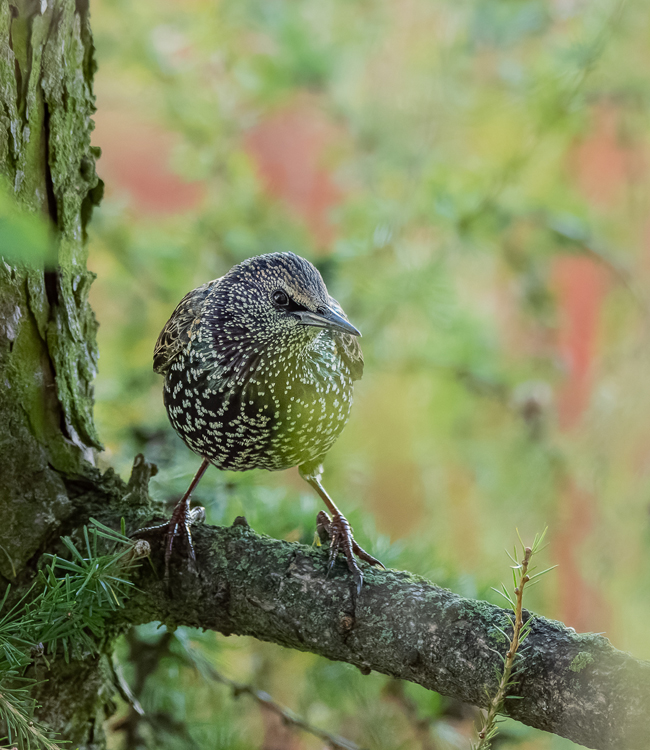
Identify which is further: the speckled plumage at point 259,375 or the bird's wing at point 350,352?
the bird's wing at point 350,352

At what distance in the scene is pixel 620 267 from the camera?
204 centimetres

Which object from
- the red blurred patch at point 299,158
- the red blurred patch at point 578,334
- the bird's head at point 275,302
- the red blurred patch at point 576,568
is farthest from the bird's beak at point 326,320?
the red blurred patch at point 299,158

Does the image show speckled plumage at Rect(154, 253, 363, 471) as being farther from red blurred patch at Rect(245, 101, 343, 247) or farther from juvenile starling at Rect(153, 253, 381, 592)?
red blurred patch at Rect(245, 101, 343, 247)

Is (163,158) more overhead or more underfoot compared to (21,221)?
more overhead

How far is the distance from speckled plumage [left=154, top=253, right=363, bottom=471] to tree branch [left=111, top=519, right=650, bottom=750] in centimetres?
15

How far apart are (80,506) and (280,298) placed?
19.4 inches

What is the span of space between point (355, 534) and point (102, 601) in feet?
1.72

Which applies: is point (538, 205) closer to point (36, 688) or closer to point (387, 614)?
point (387, 614)

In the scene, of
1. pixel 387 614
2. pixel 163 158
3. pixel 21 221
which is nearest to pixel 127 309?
pixel 163 158

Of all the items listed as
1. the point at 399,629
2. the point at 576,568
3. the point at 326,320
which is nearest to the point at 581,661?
the point at 399,629

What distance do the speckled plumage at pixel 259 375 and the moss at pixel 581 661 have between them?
1.87ft

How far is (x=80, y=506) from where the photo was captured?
1173mm

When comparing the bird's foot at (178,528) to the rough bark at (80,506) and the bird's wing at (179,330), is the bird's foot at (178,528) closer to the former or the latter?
the rough bark at (80,506)

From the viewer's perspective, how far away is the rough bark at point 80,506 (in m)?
0.94
